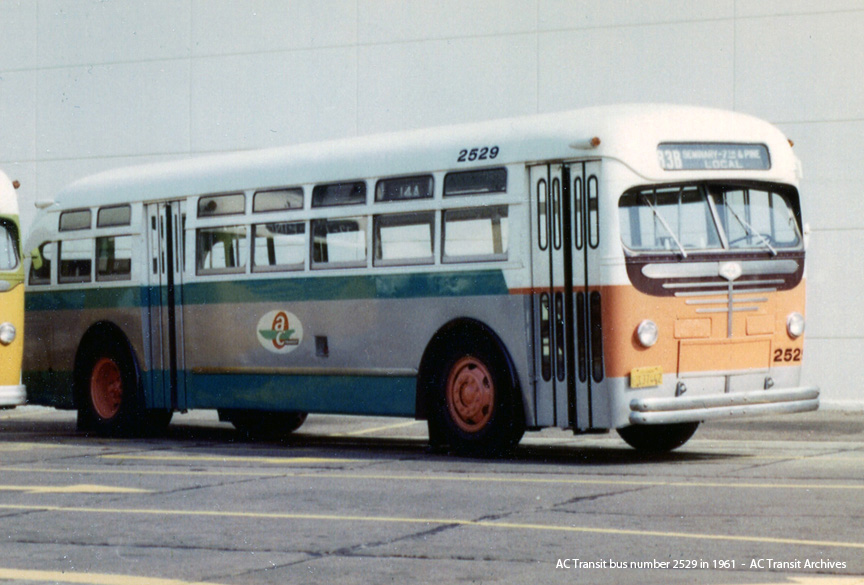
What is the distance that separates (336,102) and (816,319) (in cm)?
751

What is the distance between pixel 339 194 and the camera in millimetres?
14258

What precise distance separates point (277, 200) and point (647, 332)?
4.35 m

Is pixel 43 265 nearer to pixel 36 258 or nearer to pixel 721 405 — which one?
pixel 36 258

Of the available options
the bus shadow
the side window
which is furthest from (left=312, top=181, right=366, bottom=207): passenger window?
the side window

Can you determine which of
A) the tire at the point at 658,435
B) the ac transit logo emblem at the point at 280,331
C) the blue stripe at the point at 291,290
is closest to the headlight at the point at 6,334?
the blue stripe at the point at 291,290

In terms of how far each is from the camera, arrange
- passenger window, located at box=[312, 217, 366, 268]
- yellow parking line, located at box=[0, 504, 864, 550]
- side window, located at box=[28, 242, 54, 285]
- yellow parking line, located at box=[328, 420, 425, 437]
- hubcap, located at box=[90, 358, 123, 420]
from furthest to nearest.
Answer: side window, located at box=[28, 242, 54, 285]
yellow parking line, located at box=[328, 420, 425, 437]
hubcap, located at box=[90, 358, 123, 420]
passenger window, located at box=[312, 217, 366, 268]
yellow parking line, located at box=[0, 504, 864, 550]

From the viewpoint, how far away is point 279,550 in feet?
25.7

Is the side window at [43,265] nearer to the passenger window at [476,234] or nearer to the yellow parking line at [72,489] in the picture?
the passenger window at [476,234]

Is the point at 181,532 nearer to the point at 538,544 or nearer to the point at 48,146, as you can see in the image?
the point at 538,544

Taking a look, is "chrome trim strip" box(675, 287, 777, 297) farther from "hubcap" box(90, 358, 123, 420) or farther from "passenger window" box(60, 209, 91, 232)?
"passenger window" box(60, 209, 91, 232)

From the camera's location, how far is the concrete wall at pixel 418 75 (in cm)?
1952

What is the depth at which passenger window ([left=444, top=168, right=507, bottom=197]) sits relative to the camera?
12.8 m

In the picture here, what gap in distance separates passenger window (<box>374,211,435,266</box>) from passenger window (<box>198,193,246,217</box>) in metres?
1.99

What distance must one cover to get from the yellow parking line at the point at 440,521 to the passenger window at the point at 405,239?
4442 mm
